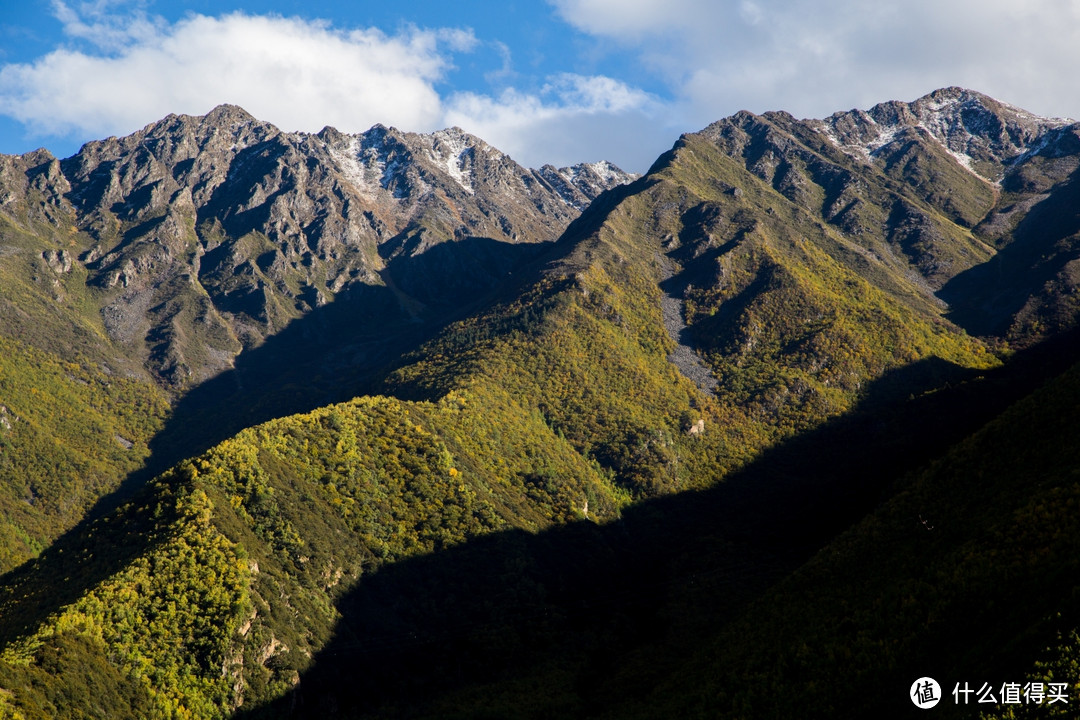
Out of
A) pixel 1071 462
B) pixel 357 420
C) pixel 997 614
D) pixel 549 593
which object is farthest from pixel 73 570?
pixel 1071 462

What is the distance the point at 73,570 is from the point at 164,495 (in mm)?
19093

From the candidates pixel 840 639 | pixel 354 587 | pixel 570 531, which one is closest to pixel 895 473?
pixel 570 531

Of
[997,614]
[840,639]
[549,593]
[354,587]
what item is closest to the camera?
[997,614]

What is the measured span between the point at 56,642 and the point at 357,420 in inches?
3823

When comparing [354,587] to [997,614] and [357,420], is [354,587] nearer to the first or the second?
[357,420]

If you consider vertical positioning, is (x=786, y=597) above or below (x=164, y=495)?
below

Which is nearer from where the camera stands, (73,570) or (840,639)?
(840,639)

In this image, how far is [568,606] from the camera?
154000 mm

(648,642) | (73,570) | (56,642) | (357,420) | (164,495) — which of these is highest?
(357,420)

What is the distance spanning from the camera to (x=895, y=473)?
598 feet

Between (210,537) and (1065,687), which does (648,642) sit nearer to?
(210,537)

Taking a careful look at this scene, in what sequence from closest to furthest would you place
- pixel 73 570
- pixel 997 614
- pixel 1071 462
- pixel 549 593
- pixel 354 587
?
pixel 997 614 < pixel 1071 462 < pixel 73 570 < pixel 354 587 < pixel 549 593

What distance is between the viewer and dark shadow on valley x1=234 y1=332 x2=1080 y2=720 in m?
118

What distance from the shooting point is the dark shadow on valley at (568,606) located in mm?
118438
